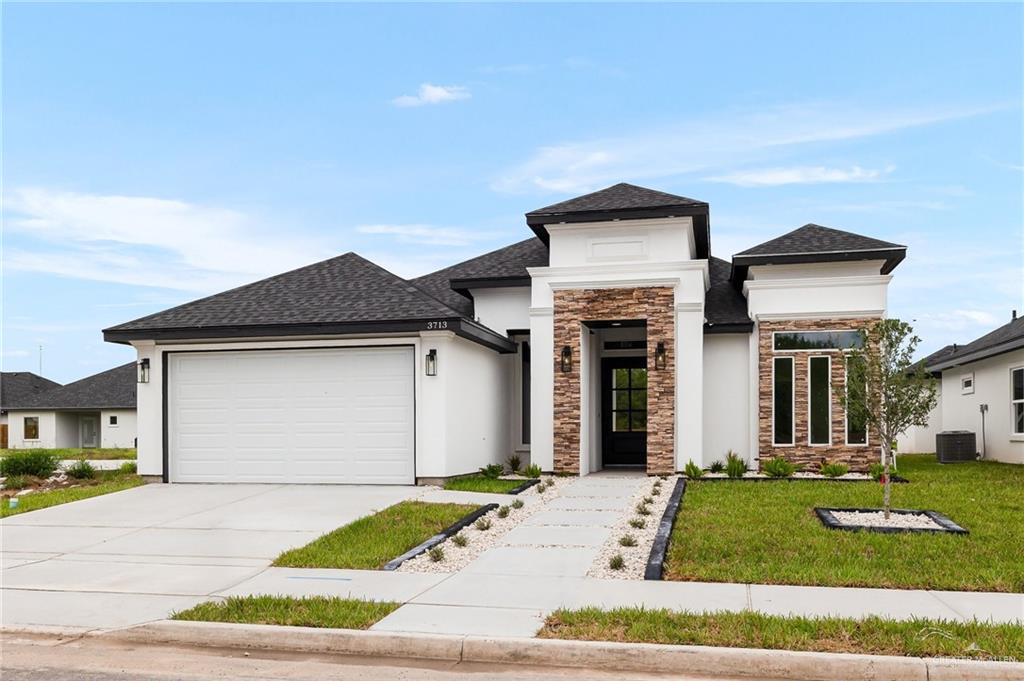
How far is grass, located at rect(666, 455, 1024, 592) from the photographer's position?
8.84m

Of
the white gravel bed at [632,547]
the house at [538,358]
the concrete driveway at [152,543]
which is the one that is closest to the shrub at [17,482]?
the house at [538,358]

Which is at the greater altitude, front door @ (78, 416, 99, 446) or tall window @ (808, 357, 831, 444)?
tall window @ (808, 357, 831, 444)

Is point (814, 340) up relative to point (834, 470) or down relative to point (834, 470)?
up

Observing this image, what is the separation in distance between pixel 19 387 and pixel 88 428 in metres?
7.73

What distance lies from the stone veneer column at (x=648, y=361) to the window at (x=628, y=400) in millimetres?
2672

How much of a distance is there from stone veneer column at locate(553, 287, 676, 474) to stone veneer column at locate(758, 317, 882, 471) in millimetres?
2161

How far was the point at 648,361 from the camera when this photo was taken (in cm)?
1886

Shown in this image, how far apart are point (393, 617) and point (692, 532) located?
478cm

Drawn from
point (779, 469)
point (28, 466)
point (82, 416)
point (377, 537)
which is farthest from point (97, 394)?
point (377, 537)

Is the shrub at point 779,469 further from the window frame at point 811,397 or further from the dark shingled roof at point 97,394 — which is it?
the dark shingled roof at point 97,394

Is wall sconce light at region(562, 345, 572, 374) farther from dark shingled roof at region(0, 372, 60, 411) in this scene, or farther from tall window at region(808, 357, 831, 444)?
dark shingled roof at region(0, 372, 60, 411)

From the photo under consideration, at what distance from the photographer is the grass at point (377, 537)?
9.94 meters

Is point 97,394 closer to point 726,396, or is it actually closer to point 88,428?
point 88,428

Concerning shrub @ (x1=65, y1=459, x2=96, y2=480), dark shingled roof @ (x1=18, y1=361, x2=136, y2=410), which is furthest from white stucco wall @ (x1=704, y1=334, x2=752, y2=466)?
dark shingled roof @ (x1=18, y1=361, x2=136, y2=410)
